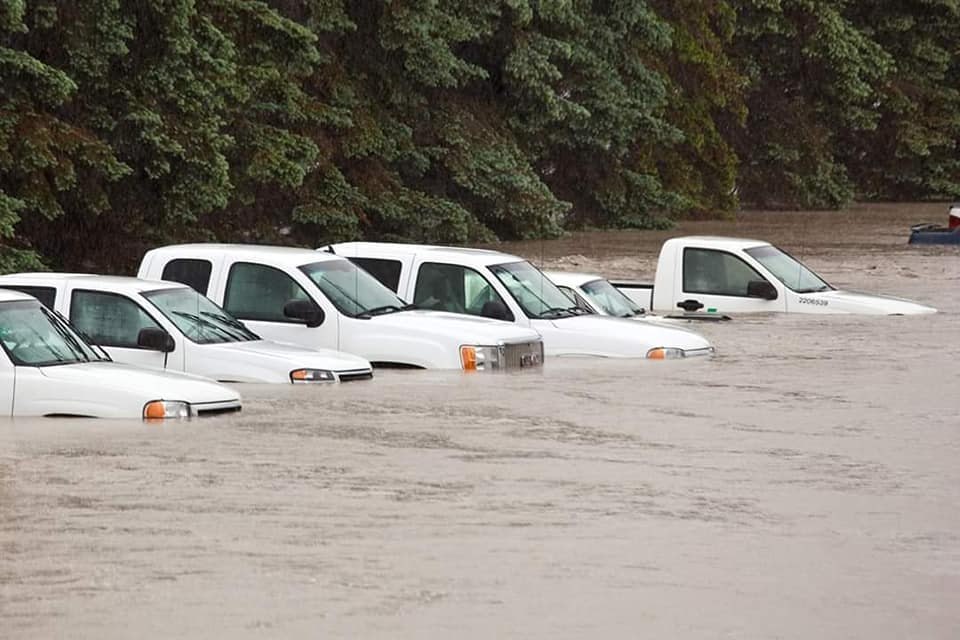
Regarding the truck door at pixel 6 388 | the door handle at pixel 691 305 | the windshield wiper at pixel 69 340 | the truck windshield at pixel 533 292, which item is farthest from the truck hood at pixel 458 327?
the door handle at pixel 691 305

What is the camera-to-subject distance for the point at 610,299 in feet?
81.5

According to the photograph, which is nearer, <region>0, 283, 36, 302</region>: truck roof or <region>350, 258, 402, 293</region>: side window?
<region>0, 283, 36, 302</region>: truck roof

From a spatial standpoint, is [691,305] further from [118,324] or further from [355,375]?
[118,324]

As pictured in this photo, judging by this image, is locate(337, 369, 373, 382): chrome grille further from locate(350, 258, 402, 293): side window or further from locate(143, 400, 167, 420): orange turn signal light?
locate(350, 258, 402, 293): side window

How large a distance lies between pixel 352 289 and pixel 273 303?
766 millimetres

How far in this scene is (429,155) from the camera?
4372cm

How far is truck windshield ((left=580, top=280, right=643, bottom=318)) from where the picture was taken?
24.5m

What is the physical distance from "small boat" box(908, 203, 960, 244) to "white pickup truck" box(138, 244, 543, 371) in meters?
26.4

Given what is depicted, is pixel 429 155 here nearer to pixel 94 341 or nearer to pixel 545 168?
pixel 545 168

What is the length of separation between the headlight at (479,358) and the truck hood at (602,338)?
143 centimetres

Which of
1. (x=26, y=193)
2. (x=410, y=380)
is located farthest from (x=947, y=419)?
(x=26, y=193)

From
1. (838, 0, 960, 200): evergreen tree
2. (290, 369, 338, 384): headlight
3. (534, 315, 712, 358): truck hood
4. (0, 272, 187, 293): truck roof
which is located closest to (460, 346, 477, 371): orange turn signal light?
(534, 315, 712, 358): truck hood

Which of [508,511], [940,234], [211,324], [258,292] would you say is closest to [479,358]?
[258,292]

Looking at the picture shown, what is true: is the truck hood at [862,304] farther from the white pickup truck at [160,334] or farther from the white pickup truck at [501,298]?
the white pickup truck at [160,334]
